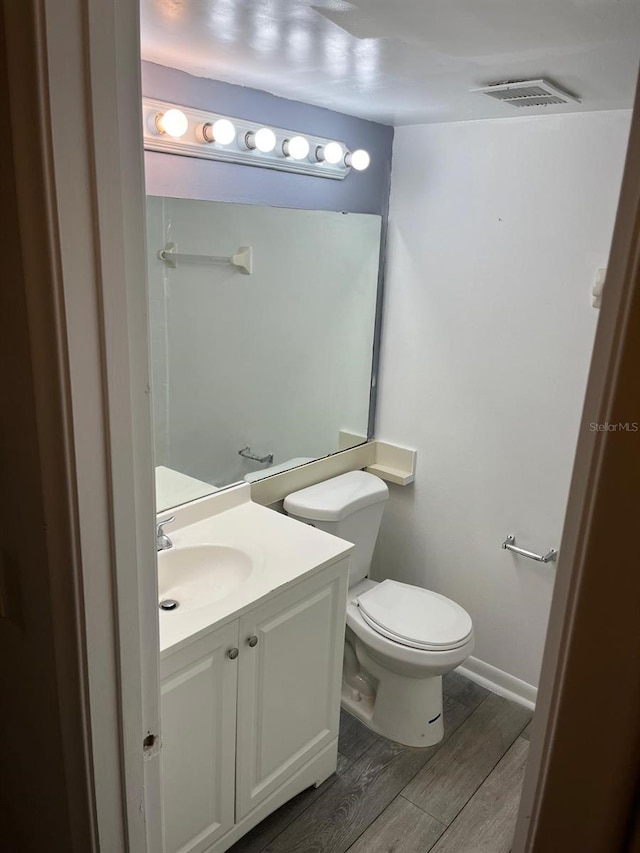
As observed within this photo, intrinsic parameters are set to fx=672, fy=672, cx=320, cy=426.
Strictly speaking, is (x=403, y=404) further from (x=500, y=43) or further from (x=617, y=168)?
(x=500, y=43)

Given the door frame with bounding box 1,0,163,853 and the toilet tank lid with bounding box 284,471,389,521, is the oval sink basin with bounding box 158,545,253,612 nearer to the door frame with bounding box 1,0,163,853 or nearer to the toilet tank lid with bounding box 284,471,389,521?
the toilet tank lid with bounding box 284,471,389,521

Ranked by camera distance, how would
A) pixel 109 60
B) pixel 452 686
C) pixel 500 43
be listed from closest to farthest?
pixel 109 60
pixel 500 43
pixel 452 686

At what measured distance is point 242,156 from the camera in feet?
6.68

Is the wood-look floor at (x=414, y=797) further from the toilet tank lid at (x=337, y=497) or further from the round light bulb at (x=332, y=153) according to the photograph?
the round light bulb at (x=332, y=153)

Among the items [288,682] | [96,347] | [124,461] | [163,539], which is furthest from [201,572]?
[96,347]

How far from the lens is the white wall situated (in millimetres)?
2191

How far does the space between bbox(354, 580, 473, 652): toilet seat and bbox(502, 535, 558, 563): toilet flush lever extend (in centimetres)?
30

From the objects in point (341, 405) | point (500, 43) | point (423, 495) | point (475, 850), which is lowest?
point (475, 850)

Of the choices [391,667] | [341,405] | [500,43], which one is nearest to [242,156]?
[500,43]

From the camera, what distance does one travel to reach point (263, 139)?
2.03m

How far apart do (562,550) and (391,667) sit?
76.3 inches

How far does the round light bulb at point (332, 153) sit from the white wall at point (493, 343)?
35 cm

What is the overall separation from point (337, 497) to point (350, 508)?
0.06m

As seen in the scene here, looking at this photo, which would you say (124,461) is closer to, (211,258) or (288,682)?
(288,682)
